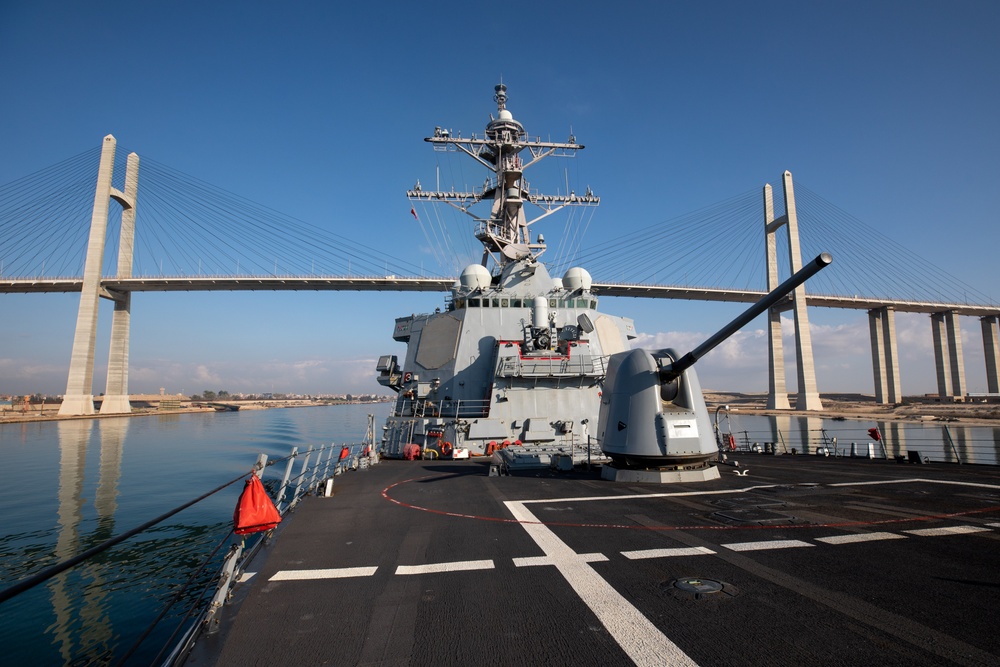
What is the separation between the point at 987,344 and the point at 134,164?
94806 mm

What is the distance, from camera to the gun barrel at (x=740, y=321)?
6.39 m

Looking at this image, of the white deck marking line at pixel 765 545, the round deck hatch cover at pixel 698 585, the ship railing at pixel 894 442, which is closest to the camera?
the round deck hatch cover at pixel 698 585

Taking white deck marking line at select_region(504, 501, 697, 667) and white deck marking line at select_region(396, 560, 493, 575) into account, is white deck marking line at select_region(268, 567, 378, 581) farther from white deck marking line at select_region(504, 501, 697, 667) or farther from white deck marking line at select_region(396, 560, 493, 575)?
white deck marking line at select_region(504, 501, 697, 667)

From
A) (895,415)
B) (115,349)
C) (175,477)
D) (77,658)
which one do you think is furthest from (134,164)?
(895,415)

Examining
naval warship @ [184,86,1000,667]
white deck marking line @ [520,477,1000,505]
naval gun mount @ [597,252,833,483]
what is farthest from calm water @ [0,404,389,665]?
naval gun mount @ [597,252,833,483]

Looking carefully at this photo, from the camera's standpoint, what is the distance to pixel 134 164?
5269 centimetres

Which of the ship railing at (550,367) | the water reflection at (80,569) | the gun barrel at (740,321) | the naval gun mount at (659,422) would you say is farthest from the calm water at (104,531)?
the gun barrel at (740,321)

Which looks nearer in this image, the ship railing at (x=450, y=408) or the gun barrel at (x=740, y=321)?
the gun barrel at (x=740, y=321)

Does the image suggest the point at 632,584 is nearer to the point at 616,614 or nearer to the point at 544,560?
the point at 616,614

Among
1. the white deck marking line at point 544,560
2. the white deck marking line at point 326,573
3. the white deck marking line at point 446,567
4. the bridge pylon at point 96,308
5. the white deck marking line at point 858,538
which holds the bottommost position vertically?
the white deck marking line at point 326,573

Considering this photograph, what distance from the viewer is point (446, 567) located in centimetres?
441

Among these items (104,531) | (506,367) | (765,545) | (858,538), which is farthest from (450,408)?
(858,538)

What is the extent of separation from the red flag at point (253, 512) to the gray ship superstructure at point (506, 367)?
6.44 metres

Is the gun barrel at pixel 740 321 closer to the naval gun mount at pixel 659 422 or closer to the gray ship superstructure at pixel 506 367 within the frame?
the naval gun mount at pixel 659 422
